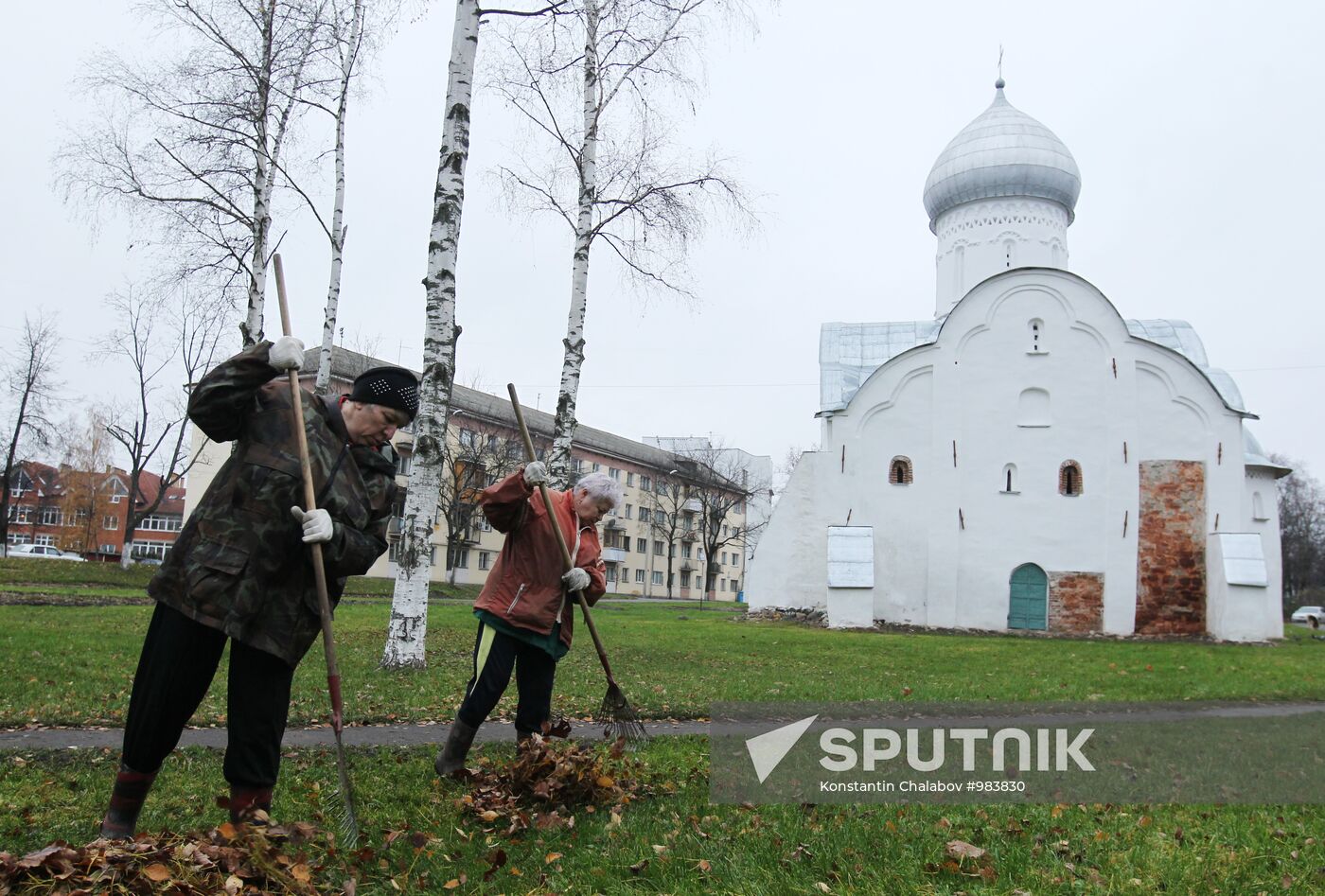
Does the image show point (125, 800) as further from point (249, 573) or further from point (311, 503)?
point (311, 503)

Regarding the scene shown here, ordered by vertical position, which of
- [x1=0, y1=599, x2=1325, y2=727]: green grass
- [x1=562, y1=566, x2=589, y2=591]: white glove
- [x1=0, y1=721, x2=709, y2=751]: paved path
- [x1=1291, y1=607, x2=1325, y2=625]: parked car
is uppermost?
[x1=562, y1=566, x2=589, y2=591]: white glove

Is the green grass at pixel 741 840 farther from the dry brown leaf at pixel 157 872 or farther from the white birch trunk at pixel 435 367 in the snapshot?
the white birch trunk at pixel 435 367

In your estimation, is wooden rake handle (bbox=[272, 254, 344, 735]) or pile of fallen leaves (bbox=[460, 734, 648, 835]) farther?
pile of fallen leaves (bbox=[460, 734, 648, 835])

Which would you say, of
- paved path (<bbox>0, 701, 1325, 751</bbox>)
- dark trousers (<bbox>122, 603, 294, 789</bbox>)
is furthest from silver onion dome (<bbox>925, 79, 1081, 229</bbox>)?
dark trousers (<bbox>122, 603, 294, 789</bbox>)

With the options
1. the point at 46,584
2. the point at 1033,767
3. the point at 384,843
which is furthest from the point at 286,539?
the point at 46,584

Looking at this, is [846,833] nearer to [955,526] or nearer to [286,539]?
[286,539]

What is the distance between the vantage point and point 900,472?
28.1 metres

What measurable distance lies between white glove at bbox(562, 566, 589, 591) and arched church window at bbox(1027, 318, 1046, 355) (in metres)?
25.1

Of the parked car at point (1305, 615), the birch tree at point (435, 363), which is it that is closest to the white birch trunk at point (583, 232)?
the birch tree at point (435, 363)

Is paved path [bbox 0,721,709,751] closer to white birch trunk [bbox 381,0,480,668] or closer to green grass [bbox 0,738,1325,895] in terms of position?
green grass [bbox 0,738,1325,895]

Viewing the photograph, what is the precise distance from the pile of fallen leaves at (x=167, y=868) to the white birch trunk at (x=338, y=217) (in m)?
15.2

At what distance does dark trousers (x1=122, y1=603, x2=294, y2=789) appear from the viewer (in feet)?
11.4

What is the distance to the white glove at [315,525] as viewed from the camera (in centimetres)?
357

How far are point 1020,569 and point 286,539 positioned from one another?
2575 cm
